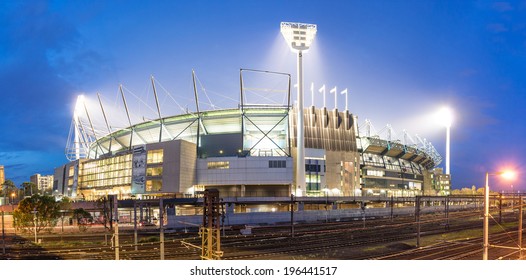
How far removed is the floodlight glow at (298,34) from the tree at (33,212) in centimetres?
5713

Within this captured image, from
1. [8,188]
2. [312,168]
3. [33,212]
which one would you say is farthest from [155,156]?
[8,188]

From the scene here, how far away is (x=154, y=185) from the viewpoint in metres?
78.8

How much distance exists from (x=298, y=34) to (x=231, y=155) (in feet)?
94.8

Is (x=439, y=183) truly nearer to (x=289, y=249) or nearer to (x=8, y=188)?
(x=289, y=249)

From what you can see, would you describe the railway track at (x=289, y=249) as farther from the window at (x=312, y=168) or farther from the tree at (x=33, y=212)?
the window at (x=312, y=168)

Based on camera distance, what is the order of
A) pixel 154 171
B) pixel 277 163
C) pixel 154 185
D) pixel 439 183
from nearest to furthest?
pixel 277 163
pixel 154 185
pixel 154 171
pixel 439 183

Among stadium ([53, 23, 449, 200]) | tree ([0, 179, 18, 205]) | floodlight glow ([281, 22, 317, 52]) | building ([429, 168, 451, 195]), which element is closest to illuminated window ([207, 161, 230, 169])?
stadium ([53, 23, 449, 200])

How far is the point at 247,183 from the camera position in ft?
254

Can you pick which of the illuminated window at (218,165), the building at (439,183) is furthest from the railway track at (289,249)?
the building at (439,183)

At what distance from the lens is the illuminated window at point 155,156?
79.3m

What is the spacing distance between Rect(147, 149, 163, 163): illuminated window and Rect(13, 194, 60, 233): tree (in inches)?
1463
